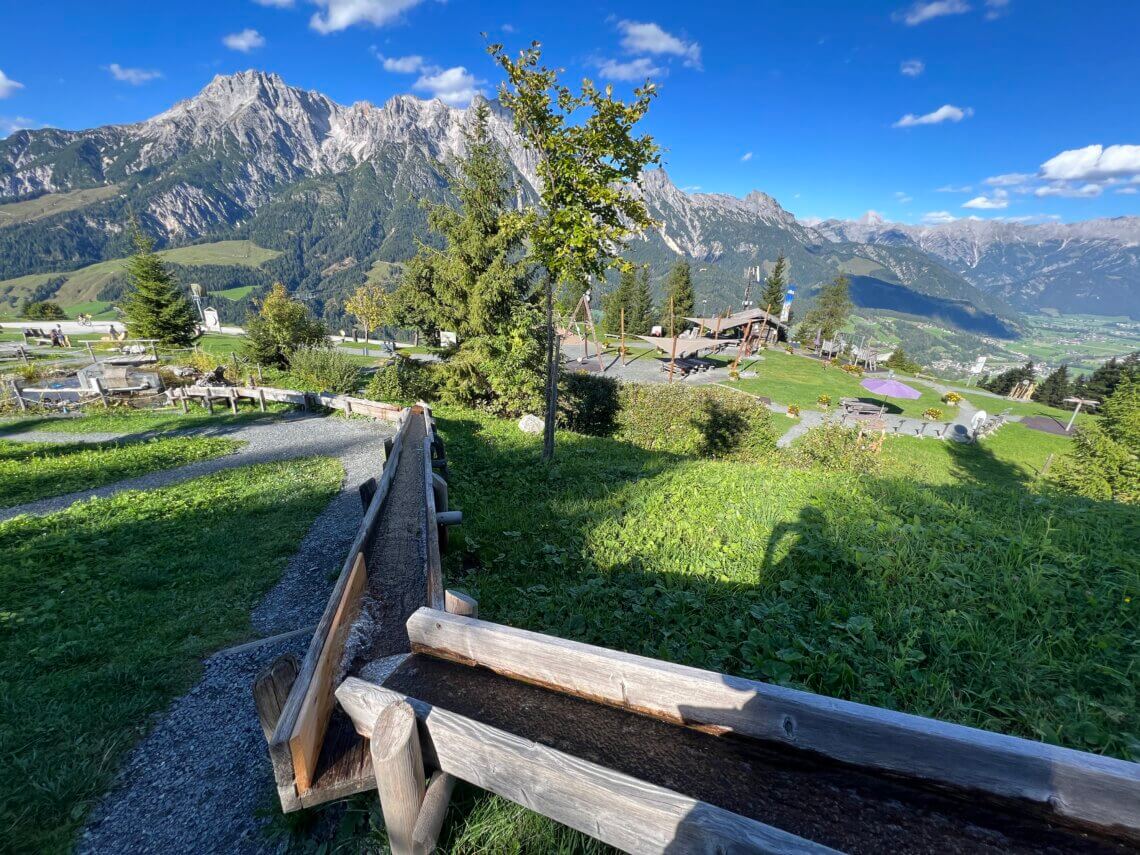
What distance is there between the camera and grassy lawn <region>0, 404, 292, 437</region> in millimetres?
14523

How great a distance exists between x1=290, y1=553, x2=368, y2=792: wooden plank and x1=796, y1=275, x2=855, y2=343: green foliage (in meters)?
71.5

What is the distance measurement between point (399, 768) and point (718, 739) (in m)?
1.59

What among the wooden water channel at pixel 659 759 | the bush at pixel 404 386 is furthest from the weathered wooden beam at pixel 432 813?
the bush at pixel 404 386

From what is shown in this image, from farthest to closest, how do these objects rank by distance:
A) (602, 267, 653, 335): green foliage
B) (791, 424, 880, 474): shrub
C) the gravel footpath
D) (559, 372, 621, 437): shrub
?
(602, 267, 653, 335): green foliage → (559, 372, 621, 437): shrub → (791, 424, 880, 474): shrub → the gravel footpath

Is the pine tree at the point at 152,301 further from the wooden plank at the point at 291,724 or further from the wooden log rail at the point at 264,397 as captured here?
the wooden plank at the point at 291,724

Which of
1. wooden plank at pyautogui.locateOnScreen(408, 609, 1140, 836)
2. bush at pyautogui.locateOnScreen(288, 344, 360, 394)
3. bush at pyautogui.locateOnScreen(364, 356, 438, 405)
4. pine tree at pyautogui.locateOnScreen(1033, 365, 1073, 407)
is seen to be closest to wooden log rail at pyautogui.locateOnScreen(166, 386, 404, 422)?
bush at pyautogui.locateOnScreen(364, 356, 438, 405)

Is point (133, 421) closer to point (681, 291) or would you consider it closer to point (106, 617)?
point (106, 617)

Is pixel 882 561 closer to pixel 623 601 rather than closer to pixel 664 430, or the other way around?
pixel 623 601

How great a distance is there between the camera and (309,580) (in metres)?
6.20

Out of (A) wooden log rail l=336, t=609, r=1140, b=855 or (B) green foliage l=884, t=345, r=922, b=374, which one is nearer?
(A) wooden log rail l=336, t=609, r=1140, b=855

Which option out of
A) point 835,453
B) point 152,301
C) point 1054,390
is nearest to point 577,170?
point 835,453

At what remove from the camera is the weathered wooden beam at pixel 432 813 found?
219cm

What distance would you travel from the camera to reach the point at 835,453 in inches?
515

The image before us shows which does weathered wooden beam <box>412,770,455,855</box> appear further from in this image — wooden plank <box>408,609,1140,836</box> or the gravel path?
the gravel path
